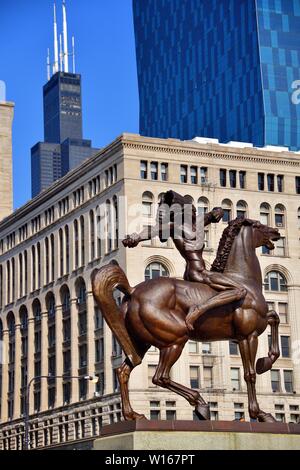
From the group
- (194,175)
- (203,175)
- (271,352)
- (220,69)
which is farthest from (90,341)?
(271,352)

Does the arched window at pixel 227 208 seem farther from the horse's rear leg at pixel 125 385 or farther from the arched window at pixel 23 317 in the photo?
the horse's rear leg at pixel 125 385

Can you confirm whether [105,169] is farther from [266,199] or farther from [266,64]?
[266,64]

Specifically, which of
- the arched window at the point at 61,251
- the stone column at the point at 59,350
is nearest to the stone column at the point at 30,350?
the stone column at the point at 59,350

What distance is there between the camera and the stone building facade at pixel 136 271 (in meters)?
93.0

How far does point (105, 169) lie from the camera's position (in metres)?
98.2

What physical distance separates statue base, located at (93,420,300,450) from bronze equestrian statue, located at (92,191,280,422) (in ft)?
2.42

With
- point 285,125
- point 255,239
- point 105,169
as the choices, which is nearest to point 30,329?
point 105,169

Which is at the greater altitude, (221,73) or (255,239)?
(221,73)

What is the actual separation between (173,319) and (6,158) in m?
128

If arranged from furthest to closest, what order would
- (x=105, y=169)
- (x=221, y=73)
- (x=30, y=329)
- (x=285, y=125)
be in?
1. (x=221, y=73)
2. (x=285, y=125)
3. (x=30, y=329)
4. (x=105, y=169)

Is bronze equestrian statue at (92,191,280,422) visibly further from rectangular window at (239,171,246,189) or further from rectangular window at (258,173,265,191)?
rectangular window at (258,173,265,191)

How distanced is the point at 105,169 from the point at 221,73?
51.5m

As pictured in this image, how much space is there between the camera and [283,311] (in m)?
98.6

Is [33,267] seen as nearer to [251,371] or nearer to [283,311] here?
[283,311]
